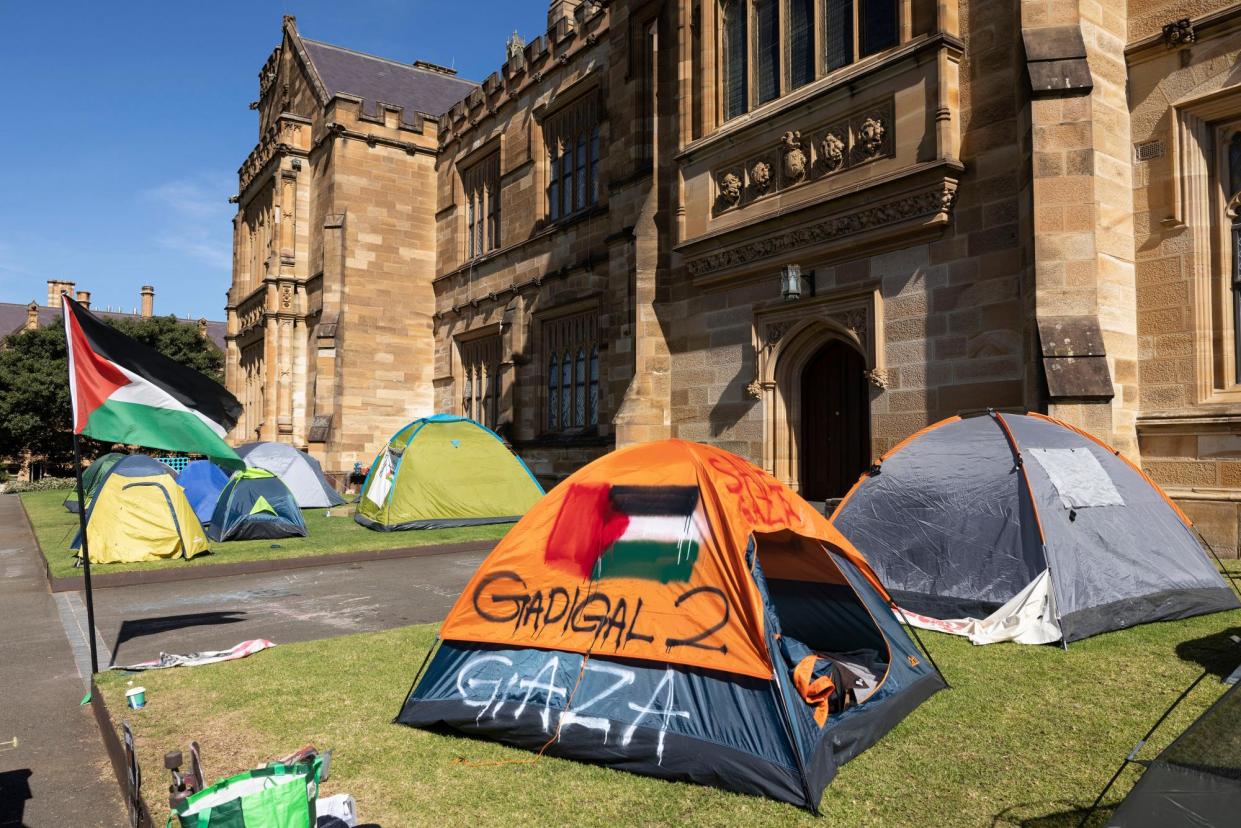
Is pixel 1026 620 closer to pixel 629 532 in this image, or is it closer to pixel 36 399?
pixel 629 532

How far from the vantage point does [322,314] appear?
83.5ft

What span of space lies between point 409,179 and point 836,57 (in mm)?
17548

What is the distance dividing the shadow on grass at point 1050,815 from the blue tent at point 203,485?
50.4 feet

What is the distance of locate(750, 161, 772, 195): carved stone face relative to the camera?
12.4 meters

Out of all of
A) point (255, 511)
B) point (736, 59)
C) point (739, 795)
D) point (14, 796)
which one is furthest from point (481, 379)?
point (739, 795)

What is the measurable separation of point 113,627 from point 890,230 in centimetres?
974

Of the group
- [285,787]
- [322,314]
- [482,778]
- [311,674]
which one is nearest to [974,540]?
[482,778]

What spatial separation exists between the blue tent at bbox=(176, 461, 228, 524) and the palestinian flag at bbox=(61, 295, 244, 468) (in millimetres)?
10621

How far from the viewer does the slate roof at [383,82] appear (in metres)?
28.9

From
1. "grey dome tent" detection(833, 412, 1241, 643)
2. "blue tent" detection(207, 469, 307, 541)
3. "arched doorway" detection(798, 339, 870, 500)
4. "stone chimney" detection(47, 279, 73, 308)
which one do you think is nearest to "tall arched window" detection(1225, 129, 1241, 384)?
"grey dome tent" detection(833, 412, 1241, 643)

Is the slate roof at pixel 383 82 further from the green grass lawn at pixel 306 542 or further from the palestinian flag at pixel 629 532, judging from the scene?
the palestinian flag at pixel 629 532

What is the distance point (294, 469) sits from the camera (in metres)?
20.4

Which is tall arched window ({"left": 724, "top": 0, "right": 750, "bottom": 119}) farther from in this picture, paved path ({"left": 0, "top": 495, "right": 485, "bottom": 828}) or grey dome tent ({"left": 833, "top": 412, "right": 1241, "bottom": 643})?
paved path ({"left": 0, "top": 495, "right": 485, "bottom": 828})

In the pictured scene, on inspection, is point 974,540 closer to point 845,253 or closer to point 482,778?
point 482,778
